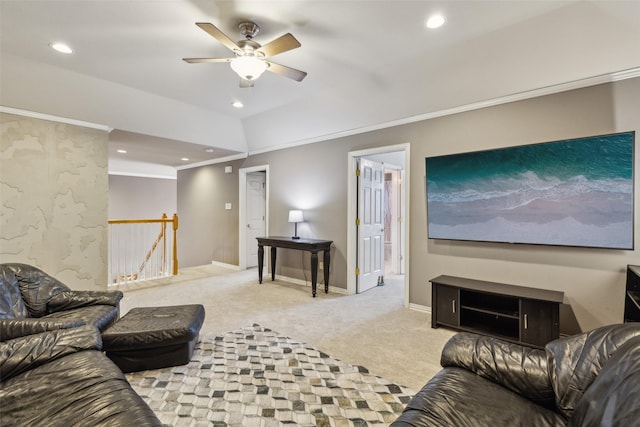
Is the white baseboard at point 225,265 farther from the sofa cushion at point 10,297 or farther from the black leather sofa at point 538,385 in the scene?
the black leather sofa at point 538,385

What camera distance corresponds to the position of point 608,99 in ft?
8.77

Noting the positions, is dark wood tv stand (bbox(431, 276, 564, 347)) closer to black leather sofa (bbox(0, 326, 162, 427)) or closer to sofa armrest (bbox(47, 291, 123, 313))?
black leather sofa (bbox(0, 326, 162, 427))

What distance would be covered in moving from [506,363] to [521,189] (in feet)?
6.99

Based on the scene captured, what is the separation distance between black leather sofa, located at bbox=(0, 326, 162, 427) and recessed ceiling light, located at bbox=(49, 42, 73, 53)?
273 cm

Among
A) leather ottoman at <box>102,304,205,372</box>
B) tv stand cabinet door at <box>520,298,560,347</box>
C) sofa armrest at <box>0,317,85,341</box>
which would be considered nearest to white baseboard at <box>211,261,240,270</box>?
leather ottoman at <box>102,304,205,372</box>

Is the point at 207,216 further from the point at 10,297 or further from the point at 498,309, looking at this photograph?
the point at 498,309

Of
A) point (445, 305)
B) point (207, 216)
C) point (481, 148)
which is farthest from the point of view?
point (207, 216)

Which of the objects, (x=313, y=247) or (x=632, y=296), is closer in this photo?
(x=632, y=296)

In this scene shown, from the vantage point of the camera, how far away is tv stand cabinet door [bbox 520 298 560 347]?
2.62 meters

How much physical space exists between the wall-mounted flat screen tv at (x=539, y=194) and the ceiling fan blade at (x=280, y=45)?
217 cm

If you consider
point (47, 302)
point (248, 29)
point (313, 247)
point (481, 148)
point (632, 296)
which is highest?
point (248, 29)

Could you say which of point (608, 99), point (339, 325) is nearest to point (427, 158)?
point (608, 99)

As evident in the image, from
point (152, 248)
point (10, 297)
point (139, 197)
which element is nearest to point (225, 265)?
point (152, 248)

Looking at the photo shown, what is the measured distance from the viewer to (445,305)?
3.22 meters
